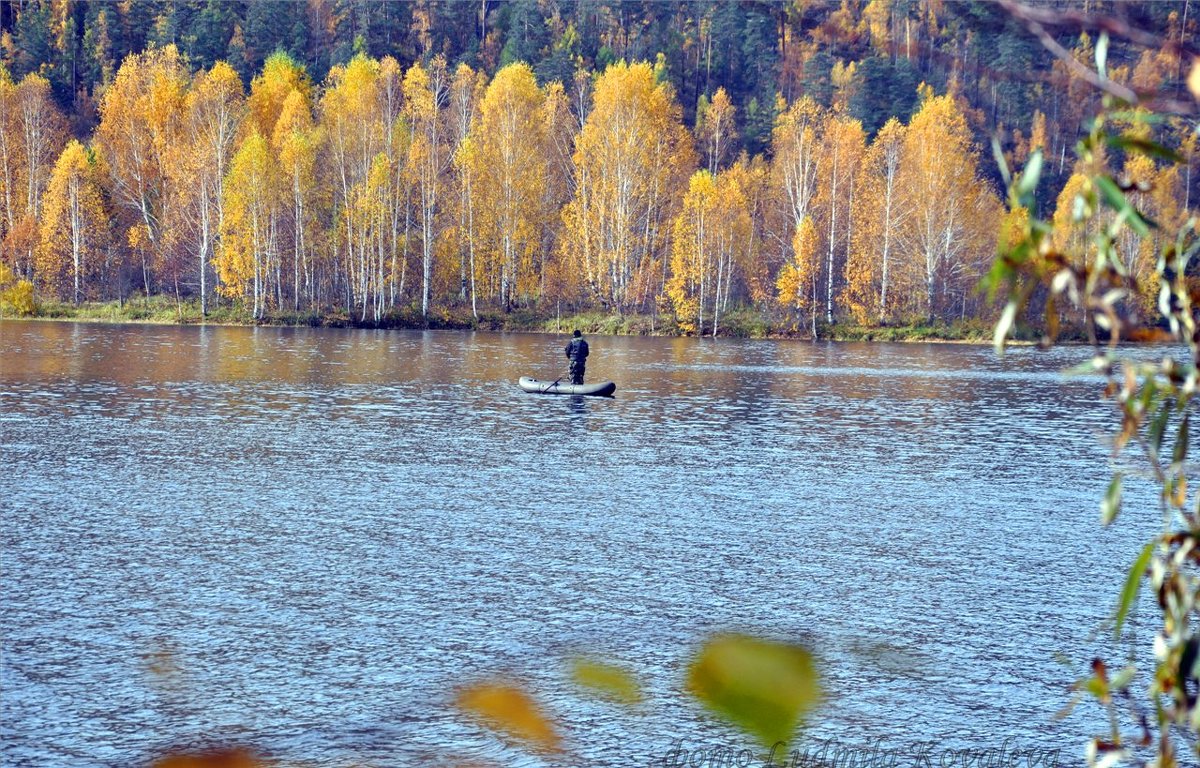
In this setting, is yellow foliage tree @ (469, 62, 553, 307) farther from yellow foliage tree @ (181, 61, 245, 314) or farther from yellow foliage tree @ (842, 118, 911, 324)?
yellow foliage tree @ (842, 118, 911, 324)

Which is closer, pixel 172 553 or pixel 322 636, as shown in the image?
pixel 322 636

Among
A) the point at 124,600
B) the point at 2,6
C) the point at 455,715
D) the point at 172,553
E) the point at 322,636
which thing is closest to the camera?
the point at 455,715

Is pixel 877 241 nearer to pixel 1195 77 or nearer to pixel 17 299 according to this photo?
pixel 17 299

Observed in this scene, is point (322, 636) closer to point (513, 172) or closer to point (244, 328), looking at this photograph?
point (244, 328)

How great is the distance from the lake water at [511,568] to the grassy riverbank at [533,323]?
38.5 m

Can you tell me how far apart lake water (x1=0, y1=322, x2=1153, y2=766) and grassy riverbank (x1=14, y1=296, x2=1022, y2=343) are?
126 ft

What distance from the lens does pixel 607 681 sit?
965 centimetres

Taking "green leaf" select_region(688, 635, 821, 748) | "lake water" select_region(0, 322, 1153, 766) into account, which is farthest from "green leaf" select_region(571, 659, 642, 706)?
"green leaf" select_region(688, 635, 821, 748)

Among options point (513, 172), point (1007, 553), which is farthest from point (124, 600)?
point (513, 172)

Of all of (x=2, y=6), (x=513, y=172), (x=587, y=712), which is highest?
(x=2, y=6)

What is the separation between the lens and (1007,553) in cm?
1454

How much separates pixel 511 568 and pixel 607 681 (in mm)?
3677

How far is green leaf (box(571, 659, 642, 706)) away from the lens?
9376 millimetres

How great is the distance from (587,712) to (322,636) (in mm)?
2645
